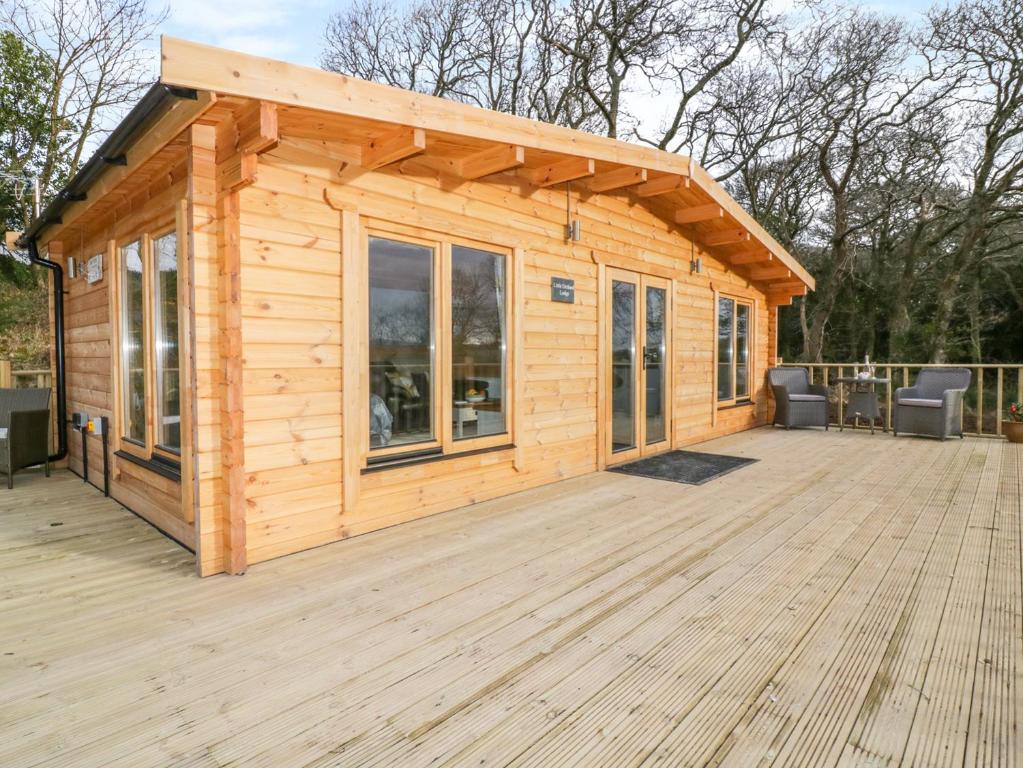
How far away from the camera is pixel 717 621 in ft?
6.91

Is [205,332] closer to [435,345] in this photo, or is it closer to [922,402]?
[435,345]

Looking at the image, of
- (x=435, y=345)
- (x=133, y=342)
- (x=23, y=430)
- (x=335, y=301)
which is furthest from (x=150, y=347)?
(x=23, y=430)

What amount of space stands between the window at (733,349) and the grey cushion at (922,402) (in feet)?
5.95

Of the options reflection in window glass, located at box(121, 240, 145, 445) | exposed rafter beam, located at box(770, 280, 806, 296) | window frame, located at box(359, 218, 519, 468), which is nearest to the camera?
window frame, located at box(359, 218, 519, 468)

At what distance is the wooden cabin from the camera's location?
2.60 meters

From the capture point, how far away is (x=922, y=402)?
6773mm

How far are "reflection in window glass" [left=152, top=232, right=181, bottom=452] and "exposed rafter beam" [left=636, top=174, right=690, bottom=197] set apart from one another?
146 inches

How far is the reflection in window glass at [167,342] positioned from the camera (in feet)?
10.6

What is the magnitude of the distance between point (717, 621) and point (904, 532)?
6.06ft

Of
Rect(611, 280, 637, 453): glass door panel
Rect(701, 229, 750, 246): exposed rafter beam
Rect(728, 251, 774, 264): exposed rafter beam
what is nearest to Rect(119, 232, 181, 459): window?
Rect(611, 280, 637, 453): glass door panel

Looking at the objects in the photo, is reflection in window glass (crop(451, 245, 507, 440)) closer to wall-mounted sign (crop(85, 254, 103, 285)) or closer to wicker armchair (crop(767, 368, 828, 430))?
wall-mounted sign (crop(85, 254, 103, 285))

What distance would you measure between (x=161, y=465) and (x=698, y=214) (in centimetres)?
515

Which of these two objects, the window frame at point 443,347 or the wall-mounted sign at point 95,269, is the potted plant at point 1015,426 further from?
the wall-mounted sign at point 95,269

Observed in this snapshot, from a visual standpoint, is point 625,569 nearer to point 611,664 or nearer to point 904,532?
point 611,664
